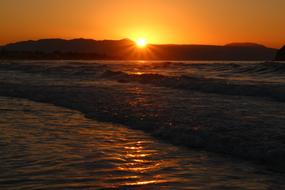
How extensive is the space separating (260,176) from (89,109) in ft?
23.6

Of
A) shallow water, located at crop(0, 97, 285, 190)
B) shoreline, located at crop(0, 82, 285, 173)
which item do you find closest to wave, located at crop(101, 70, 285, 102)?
shoreline, located at crop(0, 82, 285, 173)

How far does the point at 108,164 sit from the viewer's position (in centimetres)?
618

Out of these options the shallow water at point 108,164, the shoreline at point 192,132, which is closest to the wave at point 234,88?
the shoreline at point 192,132

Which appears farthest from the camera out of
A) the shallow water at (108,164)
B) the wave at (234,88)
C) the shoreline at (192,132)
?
the wave at (234,88)

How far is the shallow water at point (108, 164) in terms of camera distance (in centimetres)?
533

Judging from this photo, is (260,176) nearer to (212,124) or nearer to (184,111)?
(212,124)

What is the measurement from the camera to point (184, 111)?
37.0 feet

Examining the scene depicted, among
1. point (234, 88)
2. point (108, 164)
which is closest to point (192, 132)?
point (108, 164)

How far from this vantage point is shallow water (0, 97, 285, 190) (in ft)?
17.5

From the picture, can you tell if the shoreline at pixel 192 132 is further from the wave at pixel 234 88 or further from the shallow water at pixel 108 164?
the wave at pixel 234 88

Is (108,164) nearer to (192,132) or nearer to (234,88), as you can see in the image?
(192,132)

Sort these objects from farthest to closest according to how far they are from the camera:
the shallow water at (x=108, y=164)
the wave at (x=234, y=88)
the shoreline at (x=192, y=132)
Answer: the wave at (x=234, y=88) → the shoreline at (x=192, y=132) → the shallow water at (x=108, y=164)

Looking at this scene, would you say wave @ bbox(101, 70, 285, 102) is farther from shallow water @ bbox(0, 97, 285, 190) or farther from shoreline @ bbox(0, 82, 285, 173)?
shallow water @ bbox(0, 97, 285, 190)

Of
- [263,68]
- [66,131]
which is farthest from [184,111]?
[263,68]
